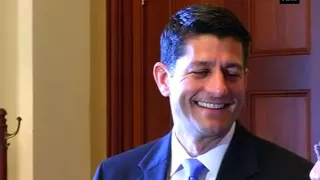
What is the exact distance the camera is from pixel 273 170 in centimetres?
129

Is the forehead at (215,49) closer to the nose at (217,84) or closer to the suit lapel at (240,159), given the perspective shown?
the nose at (217,84)

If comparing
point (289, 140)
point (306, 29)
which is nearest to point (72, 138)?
point (289, 140)

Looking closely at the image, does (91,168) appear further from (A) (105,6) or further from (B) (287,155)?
(B) (287,155)

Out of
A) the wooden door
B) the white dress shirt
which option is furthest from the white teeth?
the wooden door

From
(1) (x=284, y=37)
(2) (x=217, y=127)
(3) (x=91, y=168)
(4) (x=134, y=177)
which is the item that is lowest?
(3) (x=91, y=168)

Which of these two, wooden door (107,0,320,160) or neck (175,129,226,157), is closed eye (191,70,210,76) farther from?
wooden door (107,0,320,160)

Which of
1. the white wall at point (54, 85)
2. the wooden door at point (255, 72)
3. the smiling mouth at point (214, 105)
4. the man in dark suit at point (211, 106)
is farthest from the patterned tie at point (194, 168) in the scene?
the white wall at point (54, 85)

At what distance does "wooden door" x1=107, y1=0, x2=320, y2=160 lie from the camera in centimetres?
213

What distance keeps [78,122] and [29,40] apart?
1.26 feet

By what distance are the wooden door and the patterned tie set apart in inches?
34.9

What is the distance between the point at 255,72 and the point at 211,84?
998 mm

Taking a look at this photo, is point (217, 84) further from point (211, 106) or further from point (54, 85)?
point (54, 85)

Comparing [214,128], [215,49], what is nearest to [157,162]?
[214,128]

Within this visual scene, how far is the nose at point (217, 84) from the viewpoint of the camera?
1242 millimetres
